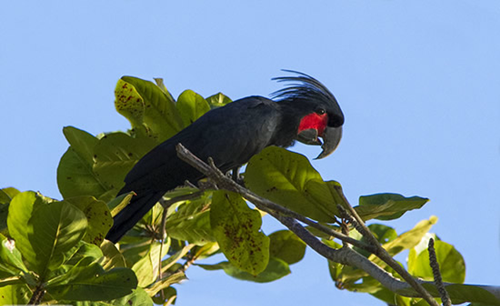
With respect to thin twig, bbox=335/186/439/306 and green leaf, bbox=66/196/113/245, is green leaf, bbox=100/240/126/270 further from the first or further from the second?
thin twig, bbox=335/186/439/306

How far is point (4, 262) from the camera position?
1.80 m

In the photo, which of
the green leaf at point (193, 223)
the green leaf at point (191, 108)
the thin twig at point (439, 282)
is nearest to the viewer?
the thin twig at point (439, 282)

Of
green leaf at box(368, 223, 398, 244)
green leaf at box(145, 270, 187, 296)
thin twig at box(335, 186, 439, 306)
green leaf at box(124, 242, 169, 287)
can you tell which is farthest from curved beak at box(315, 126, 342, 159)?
thin twig at box(335, 186, 439, 306)

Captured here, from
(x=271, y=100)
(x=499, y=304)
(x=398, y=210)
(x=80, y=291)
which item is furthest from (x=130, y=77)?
(x=499, y=304)

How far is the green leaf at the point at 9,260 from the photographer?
1.76m

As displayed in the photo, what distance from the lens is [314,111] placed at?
374 centimetres

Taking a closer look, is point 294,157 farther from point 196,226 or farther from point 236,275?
point 236,275

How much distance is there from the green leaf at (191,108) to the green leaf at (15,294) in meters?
1.35

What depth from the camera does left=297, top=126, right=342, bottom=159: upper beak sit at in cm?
383

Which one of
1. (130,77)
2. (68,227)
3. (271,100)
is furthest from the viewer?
(271,100)

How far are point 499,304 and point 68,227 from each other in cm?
130

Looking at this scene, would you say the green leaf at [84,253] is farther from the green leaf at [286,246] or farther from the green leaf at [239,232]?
the green leaf at [286,246]

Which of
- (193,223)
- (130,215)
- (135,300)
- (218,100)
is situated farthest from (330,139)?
(135,300)

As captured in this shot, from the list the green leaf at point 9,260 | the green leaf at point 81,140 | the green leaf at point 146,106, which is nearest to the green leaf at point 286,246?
the green leaf at point 146,106
